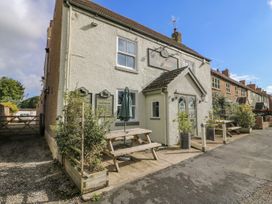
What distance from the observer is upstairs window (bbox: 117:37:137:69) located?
9.47 meters

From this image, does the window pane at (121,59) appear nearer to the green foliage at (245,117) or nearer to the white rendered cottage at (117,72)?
the white rendered cottage at (117,72)

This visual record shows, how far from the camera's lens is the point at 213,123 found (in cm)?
1070

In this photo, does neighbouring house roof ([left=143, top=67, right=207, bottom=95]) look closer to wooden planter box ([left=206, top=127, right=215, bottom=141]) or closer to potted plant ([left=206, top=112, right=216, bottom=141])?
potted plant ([left=206, top=112, right=216, bottom=141])

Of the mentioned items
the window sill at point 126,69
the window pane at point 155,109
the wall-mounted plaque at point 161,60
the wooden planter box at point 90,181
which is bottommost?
the wooden planter box at point 90,181

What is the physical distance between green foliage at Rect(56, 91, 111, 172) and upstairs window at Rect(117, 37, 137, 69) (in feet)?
15.7

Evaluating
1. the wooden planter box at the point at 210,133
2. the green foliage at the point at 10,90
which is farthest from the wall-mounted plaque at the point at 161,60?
the green foliage at the point at 10,90

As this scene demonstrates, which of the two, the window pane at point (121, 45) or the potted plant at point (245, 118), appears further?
the potted plant at point (245, 118)

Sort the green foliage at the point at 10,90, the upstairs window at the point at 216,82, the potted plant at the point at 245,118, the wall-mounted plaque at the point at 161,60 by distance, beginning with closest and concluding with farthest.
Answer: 1. the wall-mounted plaque at the point at 161,60
2. the potted plant at the point at 245,118
3. the upstairs window at the point at 216,82
4. the green foliage at the point at 10,90

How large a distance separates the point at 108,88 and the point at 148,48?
445 centimetres

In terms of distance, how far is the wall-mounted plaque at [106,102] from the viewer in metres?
8.09

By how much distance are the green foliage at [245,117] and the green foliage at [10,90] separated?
47.1m

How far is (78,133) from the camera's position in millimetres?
5215

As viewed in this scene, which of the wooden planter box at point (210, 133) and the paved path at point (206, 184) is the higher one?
the wooden planter box at point (210, 133)

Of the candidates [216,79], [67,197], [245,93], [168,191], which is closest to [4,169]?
[67,197]
